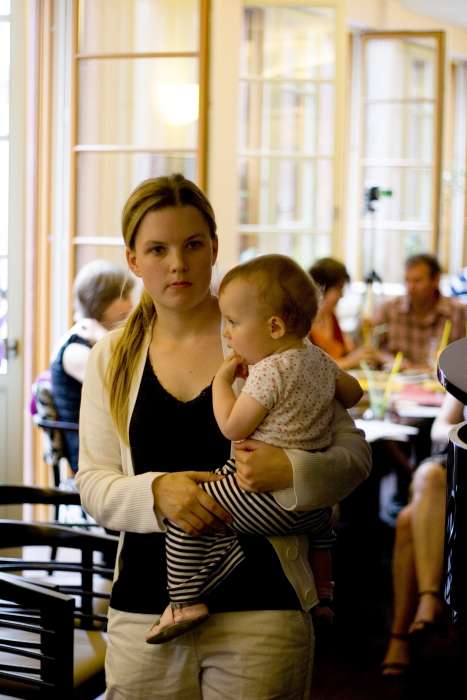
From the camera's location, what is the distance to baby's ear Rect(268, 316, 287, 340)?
1765 mm

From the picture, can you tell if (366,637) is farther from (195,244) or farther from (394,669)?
(195,244)

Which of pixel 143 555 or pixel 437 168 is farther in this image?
pixel 437 168

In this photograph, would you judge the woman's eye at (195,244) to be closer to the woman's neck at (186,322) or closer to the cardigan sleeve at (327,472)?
the woman's neck at (186,322)

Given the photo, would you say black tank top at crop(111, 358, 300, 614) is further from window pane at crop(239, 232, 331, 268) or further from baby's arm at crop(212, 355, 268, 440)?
window pane at crop(239, 232, 331, 268)

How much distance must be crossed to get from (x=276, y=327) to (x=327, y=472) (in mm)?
249

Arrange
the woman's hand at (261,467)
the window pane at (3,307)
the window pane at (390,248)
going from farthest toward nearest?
1. the window pane at (390,248)
2. the window pane at (3,307)
3. the woman's hand at (261,467)

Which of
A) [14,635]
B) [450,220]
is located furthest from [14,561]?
[450,220]

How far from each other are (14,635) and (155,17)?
3.35 m

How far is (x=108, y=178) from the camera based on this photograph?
4.99 metres

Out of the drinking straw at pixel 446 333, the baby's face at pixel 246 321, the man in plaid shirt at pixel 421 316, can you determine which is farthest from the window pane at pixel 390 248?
the baby's face at pixel 246 321

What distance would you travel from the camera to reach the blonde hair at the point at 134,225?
5.88ft

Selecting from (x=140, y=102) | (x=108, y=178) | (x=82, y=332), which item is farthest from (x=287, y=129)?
(x=82, y=332)

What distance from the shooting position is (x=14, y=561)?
2674mm

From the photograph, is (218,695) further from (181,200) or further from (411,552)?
(411,552)
